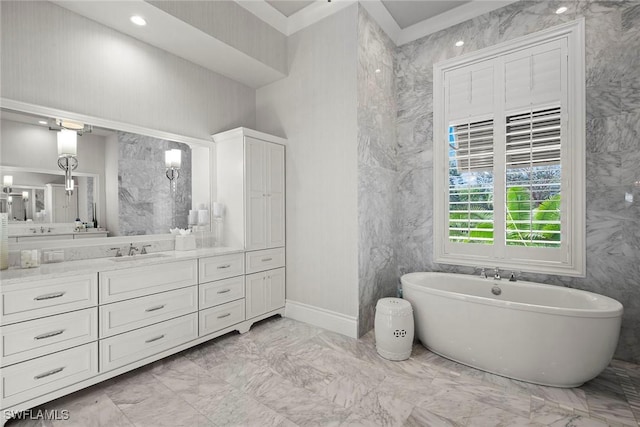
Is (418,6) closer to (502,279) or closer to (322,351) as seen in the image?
(502,279)

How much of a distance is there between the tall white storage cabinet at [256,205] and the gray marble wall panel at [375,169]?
985mm

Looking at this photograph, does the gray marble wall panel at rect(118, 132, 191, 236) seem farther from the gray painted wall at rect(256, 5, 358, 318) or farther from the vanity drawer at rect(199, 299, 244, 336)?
the gray painted wall at rect(256, 5, 358, 318)

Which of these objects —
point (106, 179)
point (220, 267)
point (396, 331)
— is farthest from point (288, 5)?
point (396, 331)

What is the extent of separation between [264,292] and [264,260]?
1.13 feet

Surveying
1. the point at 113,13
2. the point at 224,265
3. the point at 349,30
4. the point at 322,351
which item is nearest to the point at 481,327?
the point at 322,351

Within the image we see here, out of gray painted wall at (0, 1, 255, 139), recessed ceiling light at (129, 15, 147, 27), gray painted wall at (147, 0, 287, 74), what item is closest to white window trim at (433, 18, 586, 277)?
gray painted wall at (147, 0, 287, 74)

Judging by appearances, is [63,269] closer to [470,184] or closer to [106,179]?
[106,179]

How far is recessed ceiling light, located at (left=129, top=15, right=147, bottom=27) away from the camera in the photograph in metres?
2.37

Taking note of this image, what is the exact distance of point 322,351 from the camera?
8.50ft

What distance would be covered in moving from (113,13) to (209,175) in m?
1.52

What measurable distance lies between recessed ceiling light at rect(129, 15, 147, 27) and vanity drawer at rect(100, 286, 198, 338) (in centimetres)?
222

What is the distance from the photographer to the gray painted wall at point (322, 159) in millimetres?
2861

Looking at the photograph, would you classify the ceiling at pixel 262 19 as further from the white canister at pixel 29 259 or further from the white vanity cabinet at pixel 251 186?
the white canister at pixel 29 259

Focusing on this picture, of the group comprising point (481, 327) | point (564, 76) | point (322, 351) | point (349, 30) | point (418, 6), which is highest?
point (418, 6)
